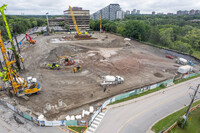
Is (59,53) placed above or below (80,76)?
above

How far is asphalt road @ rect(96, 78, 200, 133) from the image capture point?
16938 millimetres

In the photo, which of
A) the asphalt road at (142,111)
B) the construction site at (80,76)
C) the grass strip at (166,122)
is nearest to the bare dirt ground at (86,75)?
the construction site at (80,76)

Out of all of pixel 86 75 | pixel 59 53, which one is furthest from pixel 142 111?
pixel 59 53

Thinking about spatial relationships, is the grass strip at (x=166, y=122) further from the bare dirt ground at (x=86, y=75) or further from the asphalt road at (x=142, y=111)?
the bare dirt ground at (x=86, y=75)

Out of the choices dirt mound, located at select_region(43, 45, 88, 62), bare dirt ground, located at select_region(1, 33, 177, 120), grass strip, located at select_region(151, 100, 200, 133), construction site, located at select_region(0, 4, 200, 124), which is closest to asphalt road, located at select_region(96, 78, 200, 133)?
grass strip, located at select_region(151, 100, 200, 133)

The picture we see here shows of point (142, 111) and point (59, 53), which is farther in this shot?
point (59, 53)

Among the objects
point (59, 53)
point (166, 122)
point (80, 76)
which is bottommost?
point (166, 122)

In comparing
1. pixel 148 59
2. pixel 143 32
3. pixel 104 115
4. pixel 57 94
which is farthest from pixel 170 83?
pixel 143 32

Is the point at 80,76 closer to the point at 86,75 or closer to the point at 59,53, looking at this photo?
the point at 86,75

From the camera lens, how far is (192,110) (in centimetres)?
1980

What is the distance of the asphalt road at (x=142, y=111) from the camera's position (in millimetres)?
16938

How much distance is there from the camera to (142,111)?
2000cm

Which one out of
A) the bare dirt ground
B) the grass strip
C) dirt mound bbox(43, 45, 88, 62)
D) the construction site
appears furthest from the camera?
dirt mound bbox(43, 45, 88, 62)

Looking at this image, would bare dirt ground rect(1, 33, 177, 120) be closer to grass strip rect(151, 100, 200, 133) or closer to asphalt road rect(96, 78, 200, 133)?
asphalt road rect(96, 78, 200, 133)
